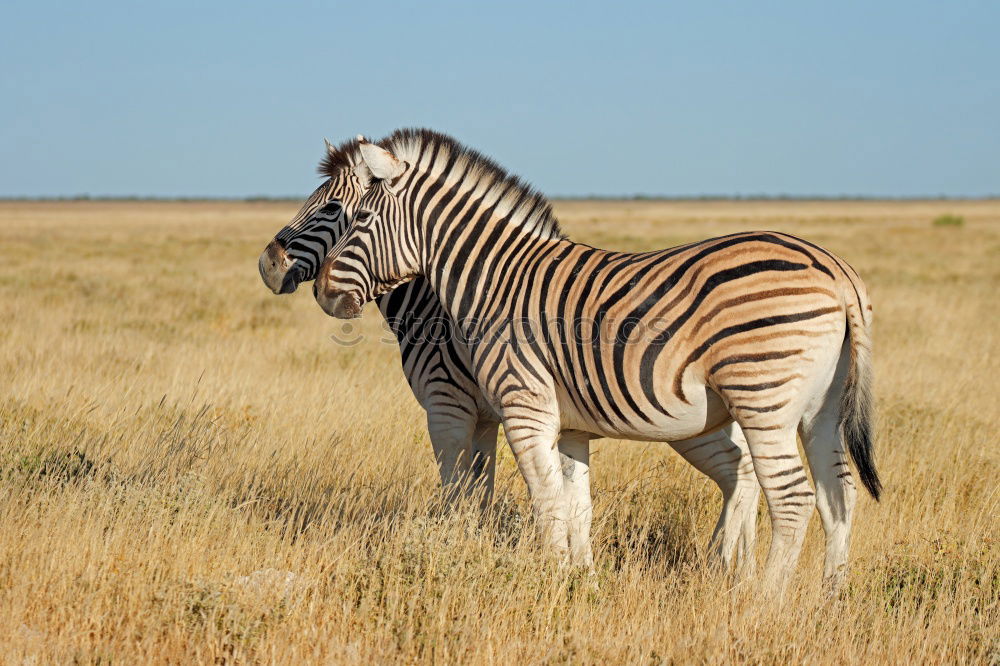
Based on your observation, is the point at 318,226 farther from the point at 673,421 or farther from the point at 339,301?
the point at 673,421

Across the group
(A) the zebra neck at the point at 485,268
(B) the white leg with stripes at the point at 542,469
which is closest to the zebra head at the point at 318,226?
(A) the zebra neck at the point at 485,268

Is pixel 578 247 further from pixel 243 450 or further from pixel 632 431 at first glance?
pixel 243 450

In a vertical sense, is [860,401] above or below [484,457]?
above

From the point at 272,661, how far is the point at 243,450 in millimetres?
3030

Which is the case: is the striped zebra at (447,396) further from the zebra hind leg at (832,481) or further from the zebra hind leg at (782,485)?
the zebra hind leg at (782,485)

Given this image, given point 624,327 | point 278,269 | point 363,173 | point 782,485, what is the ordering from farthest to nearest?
1. point 278,269
2. point 363,173
3. point 624,327
4. point 782,485

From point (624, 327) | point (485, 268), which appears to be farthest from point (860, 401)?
point (485, 268)

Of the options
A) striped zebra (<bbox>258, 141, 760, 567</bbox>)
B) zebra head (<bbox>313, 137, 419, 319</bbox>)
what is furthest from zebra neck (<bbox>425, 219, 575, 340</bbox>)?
striped zebra (<bbox>258, 141, 760, 567</bbox>)

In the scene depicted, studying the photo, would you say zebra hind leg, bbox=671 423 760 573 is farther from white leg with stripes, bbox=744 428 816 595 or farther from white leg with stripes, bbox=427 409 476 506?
white leg with stripes, bbox=427 409 476 506

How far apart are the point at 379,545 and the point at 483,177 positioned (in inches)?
77.8

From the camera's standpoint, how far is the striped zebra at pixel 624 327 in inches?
155

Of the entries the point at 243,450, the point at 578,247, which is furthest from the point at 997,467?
the point at 243,450

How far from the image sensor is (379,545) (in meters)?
4.58

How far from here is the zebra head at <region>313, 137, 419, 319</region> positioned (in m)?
4.91
